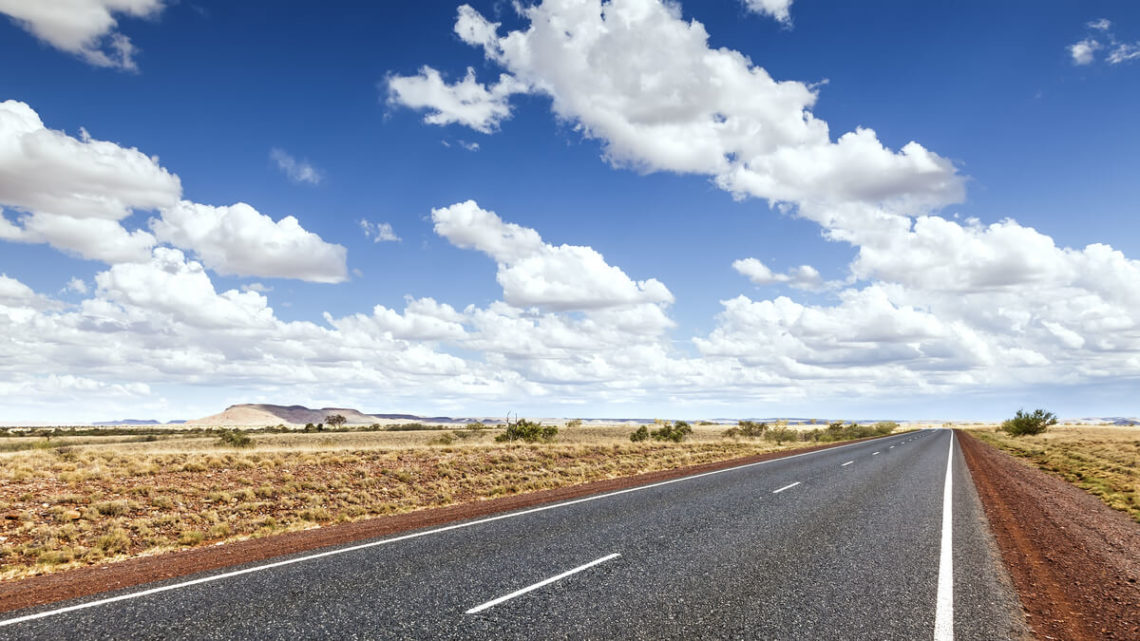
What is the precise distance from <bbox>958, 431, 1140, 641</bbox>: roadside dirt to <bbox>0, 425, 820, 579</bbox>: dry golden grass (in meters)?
12.1

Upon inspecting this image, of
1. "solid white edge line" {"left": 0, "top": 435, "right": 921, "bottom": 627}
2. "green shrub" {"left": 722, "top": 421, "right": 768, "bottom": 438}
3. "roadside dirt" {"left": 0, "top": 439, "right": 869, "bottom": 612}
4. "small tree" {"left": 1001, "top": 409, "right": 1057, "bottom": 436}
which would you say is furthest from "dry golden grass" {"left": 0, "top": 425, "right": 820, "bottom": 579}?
"small tree" {"left": 1001, "top": 409, "right": 1057, "bottom": 436}

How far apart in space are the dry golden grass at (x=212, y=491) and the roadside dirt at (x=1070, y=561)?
1207cm

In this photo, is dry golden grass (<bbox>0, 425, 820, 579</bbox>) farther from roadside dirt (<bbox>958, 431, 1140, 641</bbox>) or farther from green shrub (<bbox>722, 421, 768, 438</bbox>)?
green shrub (<bbox>722, 421, 768, 438</bbox>)

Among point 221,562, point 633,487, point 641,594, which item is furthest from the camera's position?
point 633,487

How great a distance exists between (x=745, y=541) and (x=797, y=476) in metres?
11.4

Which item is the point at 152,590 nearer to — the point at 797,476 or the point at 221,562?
the point at 221,562

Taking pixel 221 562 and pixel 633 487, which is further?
pixel 633 487

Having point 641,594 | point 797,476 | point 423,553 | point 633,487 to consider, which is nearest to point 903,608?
point 641,594

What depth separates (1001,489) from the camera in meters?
18.8

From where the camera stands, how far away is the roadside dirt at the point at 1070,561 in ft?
21.4

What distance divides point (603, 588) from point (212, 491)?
13.3m

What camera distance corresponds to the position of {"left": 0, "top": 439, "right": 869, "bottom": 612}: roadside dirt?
298 inches

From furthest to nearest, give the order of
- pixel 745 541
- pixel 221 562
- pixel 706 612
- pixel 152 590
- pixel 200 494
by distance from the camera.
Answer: pixel 200 494, pixel 745 541, pixel 221 562, pixel 152 590, pixel 706 612

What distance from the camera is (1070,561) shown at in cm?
932
